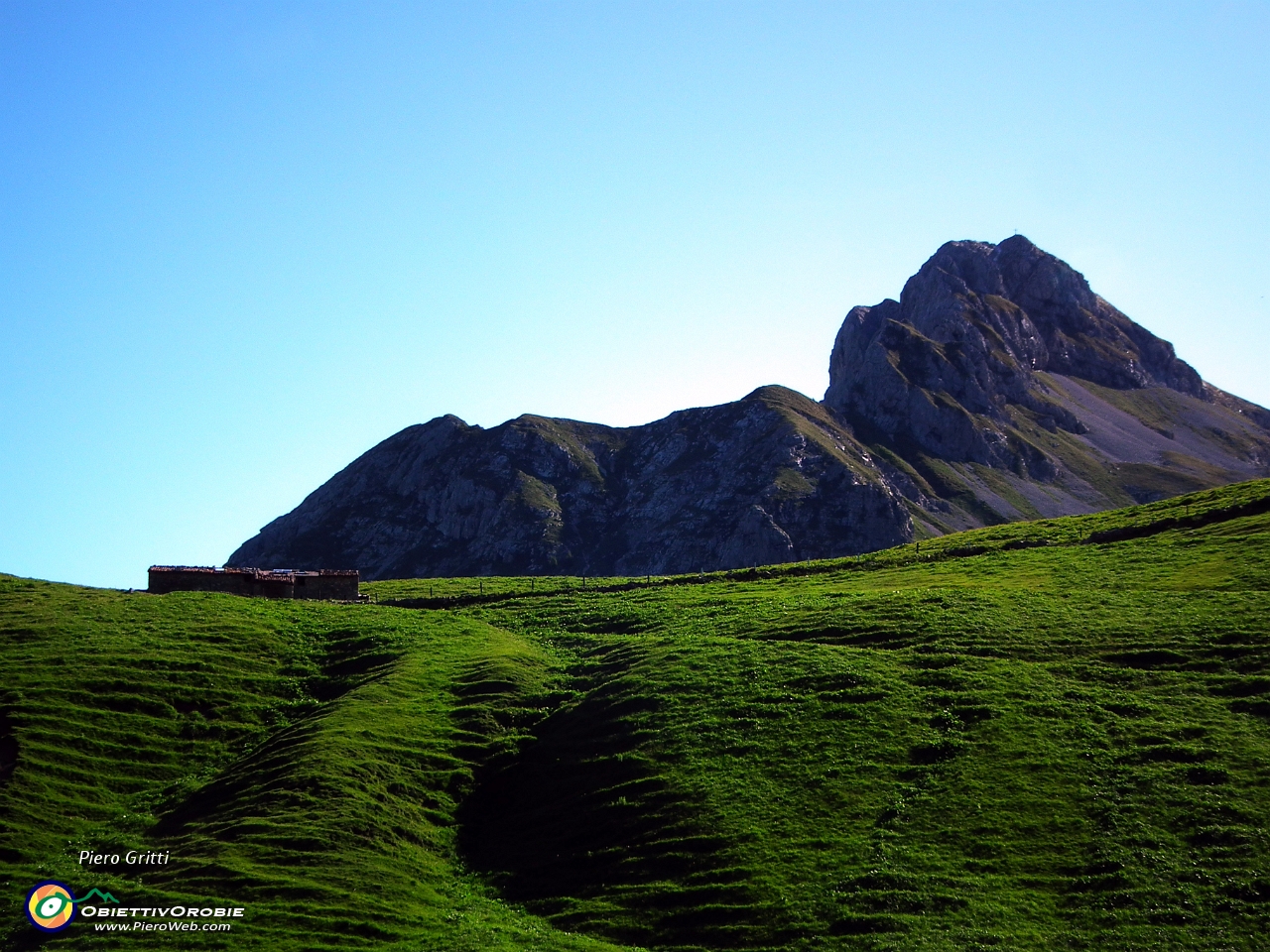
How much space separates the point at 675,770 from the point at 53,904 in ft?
88.3

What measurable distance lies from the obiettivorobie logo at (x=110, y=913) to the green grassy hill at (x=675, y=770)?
482 mm

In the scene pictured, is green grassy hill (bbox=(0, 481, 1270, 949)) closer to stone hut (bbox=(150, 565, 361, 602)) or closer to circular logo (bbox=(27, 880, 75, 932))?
circular logo (bbox=(27, 880, 75, 932))

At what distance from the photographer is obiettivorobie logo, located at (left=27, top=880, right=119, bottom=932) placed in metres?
42.2

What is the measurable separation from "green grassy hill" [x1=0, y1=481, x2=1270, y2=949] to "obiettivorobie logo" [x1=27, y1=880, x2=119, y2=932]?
48 centimetres

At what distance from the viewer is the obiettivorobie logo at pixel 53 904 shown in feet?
139

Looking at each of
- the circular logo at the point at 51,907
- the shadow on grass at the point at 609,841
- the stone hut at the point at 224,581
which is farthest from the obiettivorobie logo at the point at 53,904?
the stone hut at the point at 224,581

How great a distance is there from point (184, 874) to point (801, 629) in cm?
4060

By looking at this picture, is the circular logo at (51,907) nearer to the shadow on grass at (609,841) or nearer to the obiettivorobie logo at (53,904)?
the obiettivorobie logo at (53,904)

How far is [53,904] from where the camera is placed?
4309 cm

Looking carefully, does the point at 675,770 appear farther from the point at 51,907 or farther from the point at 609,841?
the point at 51,907

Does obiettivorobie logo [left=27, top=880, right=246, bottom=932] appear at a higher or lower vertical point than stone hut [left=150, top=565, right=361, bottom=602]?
lower

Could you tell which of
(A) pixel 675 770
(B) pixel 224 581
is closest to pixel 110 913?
(A) pixel 675 770

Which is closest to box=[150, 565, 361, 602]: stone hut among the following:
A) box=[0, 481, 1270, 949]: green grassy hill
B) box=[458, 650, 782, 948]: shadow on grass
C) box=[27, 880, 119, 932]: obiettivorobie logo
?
box=[0, 481, 1270, 949]: green grassy hill

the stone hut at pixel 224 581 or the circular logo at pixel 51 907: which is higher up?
the stone hut at pixel 224 581
